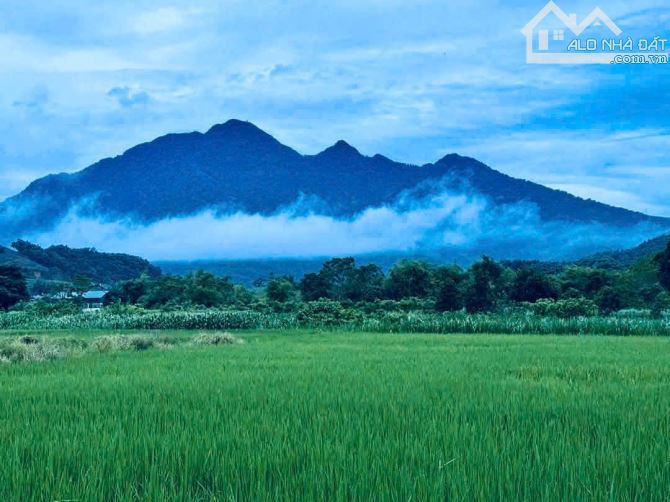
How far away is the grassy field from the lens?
342 centimetres

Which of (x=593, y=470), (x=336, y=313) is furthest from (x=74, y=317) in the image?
(x=593, y=470)

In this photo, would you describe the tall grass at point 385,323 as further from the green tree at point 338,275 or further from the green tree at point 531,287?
the green tree at point 338,275

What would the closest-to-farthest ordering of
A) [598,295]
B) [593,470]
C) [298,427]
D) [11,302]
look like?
[593,470]
[298,427]
[598,295]
[11,302]

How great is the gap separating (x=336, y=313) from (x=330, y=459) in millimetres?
23747

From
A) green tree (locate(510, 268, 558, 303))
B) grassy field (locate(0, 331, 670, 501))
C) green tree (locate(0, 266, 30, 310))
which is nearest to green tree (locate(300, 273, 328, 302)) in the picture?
green tree (locate(510, 268, 558, 303))

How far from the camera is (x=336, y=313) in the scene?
27531mm

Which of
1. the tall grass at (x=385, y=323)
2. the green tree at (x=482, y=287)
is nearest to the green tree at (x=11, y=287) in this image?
the tall grass at (x=385, y=323)

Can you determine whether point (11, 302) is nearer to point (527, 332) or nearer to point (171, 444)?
point (527, 332)

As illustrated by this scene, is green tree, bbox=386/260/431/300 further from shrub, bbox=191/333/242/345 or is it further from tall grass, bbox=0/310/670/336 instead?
shrub, bbox=191/333/242/345

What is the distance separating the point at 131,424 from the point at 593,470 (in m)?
3.41

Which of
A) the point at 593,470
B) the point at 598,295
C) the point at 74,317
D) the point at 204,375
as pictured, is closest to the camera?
the point at 593,470

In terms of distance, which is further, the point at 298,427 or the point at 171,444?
the point at 298,427

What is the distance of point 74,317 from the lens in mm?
30344

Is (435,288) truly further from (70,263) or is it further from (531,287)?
(70,263)
